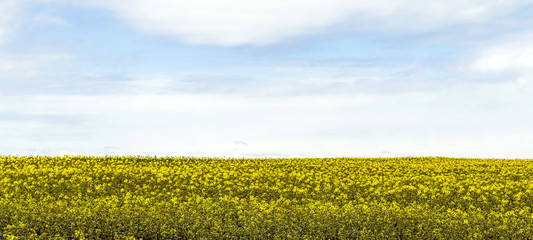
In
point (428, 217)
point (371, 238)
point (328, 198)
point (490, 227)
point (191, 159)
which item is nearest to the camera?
point (371, 238)

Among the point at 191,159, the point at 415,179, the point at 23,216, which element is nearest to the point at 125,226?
the point at 23,216

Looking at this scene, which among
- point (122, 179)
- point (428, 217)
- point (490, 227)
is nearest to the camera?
point (490, 227)

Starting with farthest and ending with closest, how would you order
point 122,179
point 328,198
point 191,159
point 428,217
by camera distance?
point 191,159
point 122,179
point 328,198
point 428,217

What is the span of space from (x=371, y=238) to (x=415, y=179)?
8.12 m

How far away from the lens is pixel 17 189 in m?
13.5

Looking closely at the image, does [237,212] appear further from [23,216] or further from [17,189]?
[17,189]

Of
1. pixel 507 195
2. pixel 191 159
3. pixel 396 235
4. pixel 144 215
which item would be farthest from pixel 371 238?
pixel 191 159

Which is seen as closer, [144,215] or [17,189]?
[144,215]

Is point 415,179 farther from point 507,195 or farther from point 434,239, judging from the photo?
point 434,239

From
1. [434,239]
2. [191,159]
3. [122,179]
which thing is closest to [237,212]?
[434,239]

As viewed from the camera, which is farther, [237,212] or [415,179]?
[415,179]

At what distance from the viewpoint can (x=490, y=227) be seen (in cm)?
907

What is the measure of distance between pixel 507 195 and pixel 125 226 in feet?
35.2

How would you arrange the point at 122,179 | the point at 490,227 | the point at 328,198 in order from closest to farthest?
the point at 490,227 < the point at 328,198 < the point at 122,179
